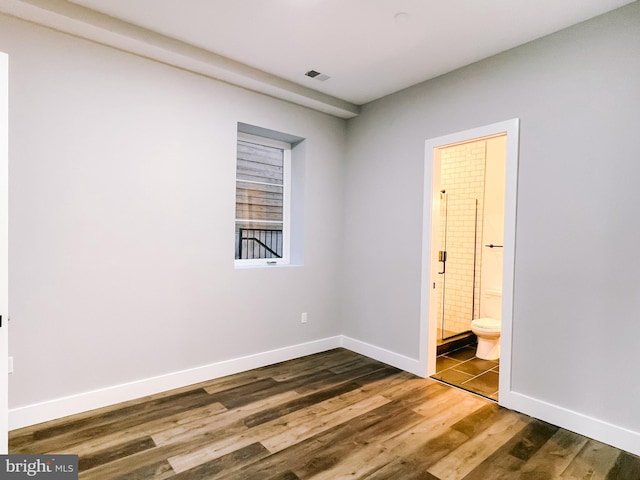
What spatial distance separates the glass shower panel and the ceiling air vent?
2224 mm

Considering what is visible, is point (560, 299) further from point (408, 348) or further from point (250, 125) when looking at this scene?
point (250, 125)

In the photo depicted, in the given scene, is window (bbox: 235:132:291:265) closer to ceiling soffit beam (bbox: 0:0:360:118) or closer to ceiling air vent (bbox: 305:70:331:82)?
ceiling soffit beam (bbox: 0:0:360:118)

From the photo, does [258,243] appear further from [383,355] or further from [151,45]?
[151,45]

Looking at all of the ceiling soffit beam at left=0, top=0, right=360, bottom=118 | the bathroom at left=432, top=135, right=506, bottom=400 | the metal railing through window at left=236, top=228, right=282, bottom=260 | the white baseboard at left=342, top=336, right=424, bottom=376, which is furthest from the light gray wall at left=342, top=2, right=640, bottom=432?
the metal railing through window at left=236, top=228, right=282, bottom=260

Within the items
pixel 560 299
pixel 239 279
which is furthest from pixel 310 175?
pixel 560 299

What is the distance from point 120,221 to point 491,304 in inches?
162

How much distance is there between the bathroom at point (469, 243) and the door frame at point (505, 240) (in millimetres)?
832

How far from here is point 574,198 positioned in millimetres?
2422

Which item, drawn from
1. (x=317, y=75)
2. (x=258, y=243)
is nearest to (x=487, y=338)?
(x=258, y=243)

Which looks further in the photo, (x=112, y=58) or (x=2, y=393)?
(x=112, y=58)

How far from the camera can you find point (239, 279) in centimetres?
337

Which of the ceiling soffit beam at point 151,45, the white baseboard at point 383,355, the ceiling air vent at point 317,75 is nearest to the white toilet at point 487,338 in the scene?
the white baseboard at point 383,355

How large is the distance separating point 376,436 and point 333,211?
2448mm

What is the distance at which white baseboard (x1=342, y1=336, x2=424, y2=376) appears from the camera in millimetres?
3438
